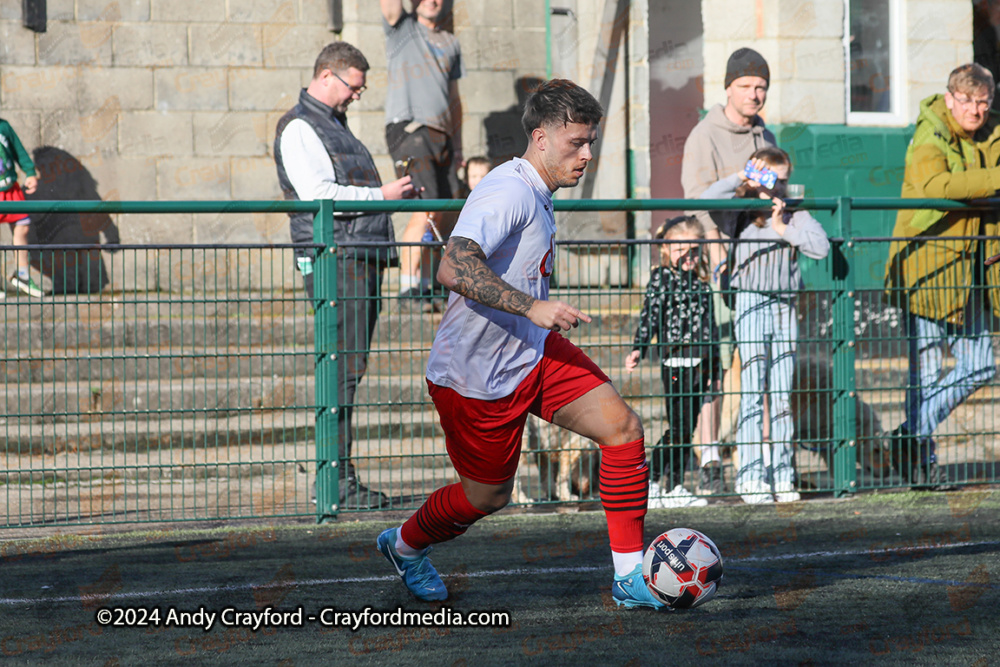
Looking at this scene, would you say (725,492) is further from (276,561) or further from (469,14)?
(469,14)

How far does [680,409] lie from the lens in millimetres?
7070

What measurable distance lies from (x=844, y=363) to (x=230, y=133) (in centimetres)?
687

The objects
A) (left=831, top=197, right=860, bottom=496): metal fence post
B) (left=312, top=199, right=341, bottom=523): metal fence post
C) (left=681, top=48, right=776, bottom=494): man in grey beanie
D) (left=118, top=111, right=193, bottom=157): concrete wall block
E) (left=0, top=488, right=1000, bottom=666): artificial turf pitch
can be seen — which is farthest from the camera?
(left=118, top=111, right=193, bottom=157): concrete wall block

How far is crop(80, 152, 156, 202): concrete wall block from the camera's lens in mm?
11594

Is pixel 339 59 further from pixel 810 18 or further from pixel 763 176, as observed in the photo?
pixel 810 18

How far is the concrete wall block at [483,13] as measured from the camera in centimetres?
1220

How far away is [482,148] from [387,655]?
870 centimetres

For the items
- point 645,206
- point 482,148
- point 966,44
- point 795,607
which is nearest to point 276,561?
point 795,607

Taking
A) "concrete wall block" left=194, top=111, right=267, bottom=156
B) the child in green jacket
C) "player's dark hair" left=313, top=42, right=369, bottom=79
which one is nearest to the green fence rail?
"player's dark hair" left=313, top=42, right=369, bottom=79

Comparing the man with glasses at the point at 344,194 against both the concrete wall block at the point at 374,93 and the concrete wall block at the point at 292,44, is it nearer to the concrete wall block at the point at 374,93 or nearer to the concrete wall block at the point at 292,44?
the concrete wall block at the point at 374,93

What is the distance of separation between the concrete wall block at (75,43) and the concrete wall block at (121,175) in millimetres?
888

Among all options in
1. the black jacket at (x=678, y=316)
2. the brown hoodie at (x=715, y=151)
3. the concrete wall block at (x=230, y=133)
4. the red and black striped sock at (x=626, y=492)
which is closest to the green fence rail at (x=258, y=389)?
the black jacket at (x=678, y=316)

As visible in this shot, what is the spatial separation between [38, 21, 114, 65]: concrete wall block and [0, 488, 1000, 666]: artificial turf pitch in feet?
21.1

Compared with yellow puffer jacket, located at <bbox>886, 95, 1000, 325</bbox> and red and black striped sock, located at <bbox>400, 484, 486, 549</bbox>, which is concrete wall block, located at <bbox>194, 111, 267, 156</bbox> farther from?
red and black striped sock, located at <bbox>400, 484, 486, 549</bbox>
